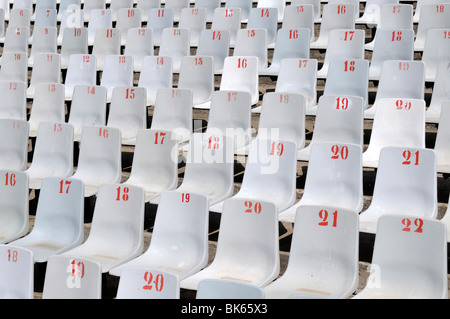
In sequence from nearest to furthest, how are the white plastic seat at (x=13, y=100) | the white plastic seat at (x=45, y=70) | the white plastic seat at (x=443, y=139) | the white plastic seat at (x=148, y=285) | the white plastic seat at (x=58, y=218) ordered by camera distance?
1. the white plastic seat at (x=148, y=285)
2. the white plastic seat at (x=58, y=218)
3. the white plastic seat at (x=443, y=139)
4. the white plastic seat at (x=13, y=100)
5. the white plastic seat at (x=45, y=70)

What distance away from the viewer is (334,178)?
3.51 m

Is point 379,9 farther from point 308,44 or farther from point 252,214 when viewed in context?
point 252,214

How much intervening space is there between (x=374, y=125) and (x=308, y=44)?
115cm

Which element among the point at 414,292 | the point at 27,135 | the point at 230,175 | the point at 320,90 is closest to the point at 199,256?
the point at 230,175

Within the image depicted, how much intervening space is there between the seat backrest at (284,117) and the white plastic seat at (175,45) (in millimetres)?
1256

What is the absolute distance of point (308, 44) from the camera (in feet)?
16.0

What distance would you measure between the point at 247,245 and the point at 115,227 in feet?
2.20

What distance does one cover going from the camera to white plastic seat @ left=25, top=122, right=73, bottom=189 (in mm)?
4168

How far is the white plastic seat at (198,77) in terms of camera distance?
4.74 m

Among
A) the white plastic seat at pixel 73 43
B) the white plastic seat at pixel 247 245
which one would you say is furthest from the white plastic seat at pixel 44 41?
the white plastic seat at pixel 247 245

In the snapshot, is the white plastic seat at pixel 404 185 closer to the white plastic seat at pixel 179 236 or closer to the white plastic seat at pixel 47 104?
the white plastic seat at pixel 179 236

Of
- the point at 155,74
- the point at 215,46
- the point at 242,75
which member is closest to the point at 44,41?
the point at 155,74

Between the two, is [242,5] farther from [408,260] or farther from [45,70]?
[408,260]
